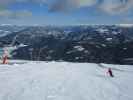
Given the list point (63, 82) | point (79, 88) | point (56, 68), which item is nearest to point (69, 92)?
point (79, 88)

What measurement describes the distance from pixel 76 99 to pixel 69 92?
125cm

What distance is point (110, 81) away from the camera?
15703 millimetres

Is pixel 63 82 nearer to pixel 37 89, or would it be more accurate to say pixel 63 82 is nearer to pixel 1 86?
pixel 37 89

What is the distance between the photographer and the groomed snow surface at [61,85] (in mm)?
11938

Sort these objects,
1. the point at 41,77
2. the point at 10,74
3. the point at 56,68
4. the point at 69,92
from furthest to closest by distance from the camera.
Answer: the point at 56,68 < the point at 10,74 < the point at 41,77 < the point at 69,92

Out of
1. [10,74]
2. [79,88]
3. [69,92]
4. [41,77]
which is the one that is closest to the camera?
[69,92]

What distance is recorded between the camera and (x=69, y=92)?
12.6m

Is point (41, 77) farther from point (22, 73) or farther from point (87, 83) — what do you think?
point (87, 83)

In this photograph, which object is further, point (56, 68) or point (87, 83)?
point (56, 68)

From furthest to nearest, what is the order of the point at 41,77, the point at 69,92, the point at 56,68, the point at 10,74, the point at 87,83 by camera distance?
the point at 56,68, the point at 10,74, the point at 41,77, the point at 87,83, the point at 69,92

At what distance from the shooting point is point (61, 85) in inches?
558

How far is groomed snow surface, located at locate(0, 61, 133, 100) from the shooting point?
11.9 meters

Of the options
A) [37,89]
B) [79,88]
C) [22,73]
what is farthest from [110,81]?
[22,73]

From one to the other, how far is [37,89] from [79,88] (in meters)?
2.41
